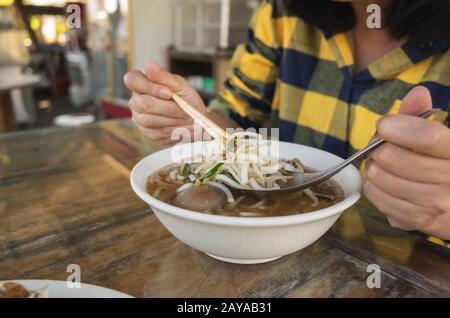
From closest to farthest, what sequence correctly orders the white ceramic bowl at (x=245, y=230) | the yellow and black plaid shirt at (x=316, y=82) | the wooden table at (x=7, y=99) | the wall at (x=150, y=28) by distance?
the white ceramic bowl at (x=245, y=230) → the yellow and black plaid shirt at (x=316, y=82) → the wooden table at (x=7, y=99) → the wall at (x=150, y=28)

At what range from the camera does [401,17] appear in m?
0.91

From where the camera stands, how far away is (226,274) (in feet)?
1.93

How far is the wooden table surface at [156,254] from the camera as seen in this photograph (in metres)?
0.56

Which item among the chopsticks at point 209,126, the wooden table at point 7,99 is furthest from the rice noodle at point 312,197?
the wooden table at point 7,99

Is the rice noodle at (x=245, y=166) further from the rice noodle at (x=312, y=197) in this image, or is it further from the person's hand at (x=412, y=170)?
the person's hand at (x=412, y=170)

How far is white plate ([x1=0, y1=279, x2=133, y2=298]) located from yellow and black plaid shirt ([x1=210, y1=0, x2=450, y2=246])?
83 cm

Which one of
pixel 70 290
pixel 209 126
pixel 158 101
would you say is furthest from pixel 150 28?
pixel 70 290

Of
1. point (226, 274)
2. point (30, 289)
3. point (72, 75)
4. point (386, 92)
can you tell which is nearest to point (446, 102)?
point (386, 92)

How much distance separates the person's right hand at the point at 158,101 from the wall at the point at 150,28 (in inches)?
170

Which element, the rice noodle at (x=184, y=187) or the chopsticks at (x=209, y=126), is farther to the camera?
the chopsticks at (x=209, y=126)

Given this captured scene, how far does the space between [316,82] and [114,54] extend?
524 centimetres

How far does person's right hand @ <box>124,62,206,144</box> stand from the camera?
860 millimetres

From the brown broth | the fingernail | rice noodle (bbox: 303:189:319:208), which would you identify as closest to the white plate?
the brown broth

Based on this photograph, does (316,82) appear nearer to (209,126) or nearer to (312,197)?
(209,126)
